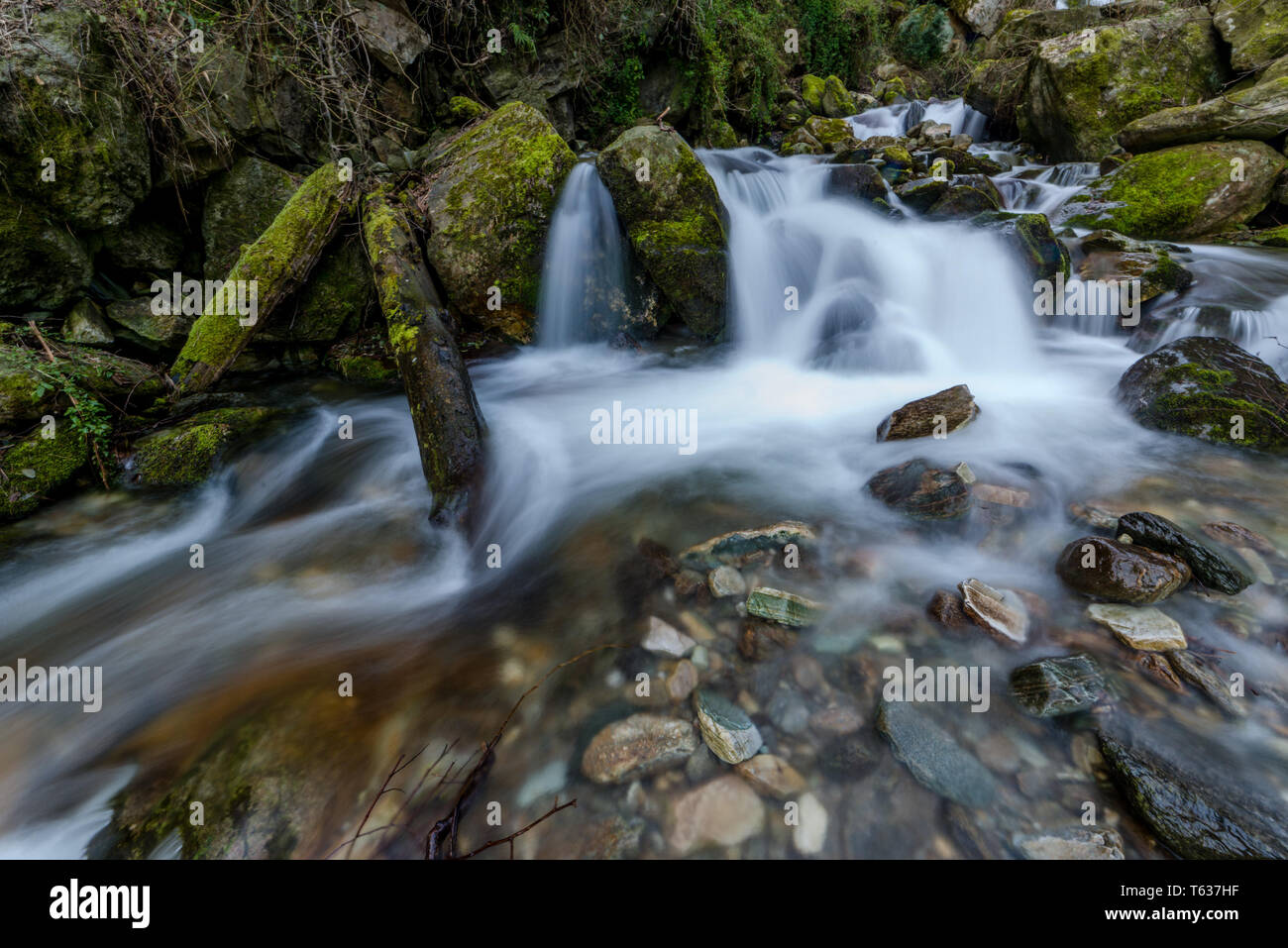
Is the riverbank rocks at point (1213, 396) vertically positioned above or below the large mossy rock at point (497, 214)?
below

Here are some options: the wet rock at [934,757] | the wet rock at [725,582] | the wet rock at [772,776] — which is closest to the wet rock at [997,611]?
the wet rock at [934,757]

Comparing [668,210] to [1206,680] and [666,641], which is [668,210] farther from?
[1206,680]

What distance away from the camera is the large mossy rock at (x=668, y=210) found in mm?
5762

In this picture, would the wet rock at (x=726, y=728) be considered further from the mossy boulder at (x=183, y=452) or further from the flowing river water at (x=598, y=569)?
the mossy boulder at (x=183, y=452)

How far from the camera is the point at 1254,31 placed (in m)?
8.23

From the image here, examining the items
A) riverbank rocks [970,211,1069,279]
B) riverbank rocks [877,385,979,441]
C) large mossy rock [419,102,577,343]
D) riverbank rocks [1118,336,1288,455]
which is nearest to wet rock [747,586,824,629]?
riverbank rocks [877,385,979,441]

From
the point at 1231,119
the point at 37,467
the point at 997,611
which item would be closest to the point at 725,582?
the point at 997,611

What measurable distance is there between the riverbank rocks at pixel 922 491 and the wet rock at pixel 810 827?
2.07 m

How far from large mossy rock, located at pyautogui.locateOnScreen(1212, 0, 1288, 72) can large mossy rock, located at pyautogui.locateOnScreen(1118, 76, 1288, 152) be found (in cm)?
146

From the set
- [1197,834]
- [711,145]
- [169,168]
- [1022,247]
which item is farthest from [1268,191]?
[169,168]

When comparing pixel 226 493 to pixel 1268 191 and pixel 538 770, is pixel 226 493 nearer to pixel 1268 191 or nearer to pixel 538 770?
pixel 538 770

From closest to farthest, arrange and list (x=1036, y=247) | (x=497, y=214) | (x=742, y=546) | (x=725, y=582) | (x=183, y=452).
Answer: (x=725, y=582), (x=742, y=546), (x=183, y=452), (x=497, y=214), (x=1036, y=247)

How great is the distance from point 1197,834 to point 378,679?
3217 millimetres

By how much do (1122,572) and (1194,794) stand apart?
43.7 inches
